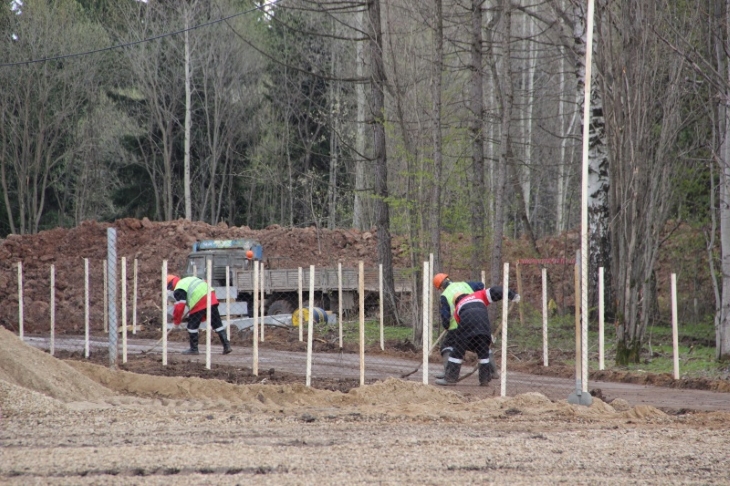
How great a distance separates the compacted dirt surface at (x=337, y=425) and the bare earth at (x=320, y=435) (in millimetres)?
24

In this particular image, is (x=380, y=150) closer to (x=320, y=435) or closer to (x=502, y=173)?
(x=502, y=173)

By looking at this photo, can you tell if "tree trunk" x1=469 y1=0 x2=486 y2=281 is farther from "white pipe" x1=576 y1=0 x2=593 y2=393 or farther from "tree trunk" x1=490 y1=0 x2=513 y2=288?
"white pipe" x1=576 y1=0 x2=593 y2=393

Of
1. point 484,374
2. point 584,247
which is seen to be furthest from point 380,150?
point 584,247

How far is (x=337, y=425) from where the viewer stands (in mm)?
9672

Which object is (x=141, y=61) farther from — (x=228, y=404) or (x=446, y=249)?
(x=228, y=404)

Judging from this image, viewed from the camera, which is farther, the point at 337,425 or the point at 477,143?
the point at 477,143

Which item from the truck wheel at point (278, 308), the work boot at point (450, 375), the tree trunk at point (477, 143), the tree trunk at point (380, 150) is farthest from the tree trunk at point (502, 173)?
the truck wheel at point (278, 308)

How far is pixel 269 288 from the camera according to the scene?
2581cm

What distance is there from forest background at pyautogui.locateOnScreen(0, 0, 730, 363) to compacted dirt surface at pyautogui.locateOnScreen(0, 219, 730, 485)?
5.16 meters

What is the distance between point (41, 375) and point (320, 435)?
16.5 feet

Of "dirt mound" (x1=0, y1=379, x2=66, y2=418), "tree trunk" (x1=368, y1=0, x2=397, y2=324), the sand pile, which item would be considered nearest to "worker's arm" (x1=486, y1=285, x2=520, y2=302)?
the sand pile

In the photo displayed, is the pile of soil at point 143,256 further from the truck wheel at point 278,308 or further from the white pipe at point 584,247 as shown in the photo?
the white pipe at point 584,247

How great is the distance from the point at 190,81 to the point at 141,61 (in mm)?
2567

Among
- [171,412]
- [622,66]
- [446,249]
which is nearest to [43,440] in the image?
[171,412]
